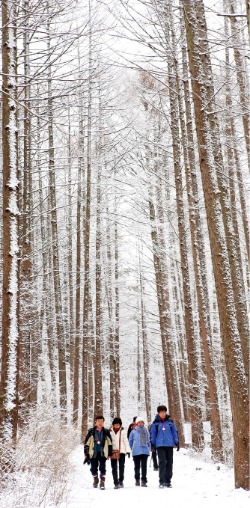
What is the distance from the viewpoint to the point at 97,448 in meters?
9.41

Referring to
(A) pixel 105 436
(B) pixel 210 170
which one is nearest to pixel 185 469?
(A) pixel 105 436

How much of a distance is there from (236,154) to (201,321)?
579cm

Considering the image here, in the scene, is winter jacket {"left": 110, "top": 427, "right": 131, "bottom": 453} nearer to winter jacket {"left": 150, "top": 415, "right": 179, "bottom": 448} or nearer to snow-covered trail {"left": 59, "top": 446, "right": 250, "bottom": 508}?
snow-covered trail {"left": 59, "top": 446, "right": 250, "bottom": 508}

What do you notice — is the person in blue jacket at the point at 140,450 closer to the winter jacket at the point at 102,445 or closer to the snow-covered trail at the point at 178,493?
the snow-covered trail at the point at 178,493

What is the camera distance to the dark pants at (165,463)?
8.55m

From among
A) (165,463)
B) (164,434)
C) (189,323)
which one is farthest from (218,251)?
(189,323)

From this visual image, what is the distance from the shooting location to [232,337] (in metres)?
7.43

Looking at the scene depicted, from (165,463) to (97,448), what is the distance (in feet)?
4.71

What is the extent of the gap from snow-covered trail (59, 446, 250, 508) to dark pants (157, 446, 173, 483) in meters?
0.22

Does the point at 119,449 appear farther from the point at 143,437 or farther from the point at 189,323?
the point at 189,323

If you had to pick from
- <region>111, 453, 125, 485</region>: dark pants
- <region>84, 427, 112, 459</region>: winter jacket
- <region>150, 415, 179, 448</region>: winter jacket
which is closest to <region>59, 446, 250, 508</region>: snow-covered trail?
<region>111, 453, 125, 485</region>: dark pants

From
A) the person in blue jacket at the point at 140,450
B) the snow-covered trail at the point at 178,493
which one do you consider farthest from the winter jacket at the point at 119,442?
the snow-covered trail at the point at 178,493

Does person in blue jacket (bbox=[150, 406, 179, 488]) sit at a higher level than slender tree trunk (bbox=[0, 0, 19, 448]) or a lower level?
lower

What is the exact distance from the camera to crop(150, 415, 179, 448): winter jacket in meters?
8.76
